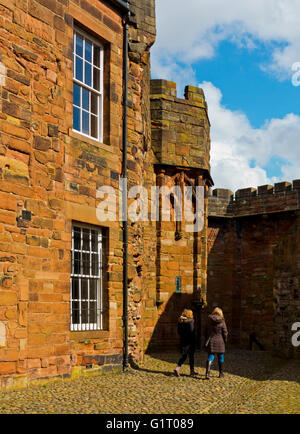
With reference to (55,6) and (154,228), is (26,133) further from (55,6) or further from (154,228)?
(154,228)

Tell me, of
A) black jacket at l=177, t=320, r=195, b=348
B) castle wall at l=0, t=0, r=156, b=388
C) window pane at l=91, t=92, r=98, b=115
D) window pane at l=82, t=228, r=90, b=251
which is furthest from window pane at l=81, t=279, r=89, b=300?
window pane at l=91, t=92, r=98, b=115

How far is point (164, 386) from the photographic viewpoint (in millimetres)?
9133

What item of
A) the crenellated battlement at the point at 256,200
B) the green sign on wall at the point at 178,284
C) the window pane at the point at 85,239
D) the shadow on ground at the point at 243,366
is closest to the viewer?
the window pane at the point at 85,239

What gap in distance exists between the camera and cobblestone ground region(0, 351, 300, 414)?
23.3 ft

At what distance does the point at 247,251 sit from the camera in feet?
82.1

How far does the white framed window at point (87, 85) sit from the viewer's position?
10.3 metres

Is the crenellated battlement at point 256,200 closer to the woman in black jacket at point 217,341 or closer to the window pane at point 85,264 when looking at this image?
the woman in black jacket at point 217,341

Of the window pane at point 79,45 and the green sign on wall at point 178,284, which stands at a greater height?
the window pane at point 79,45

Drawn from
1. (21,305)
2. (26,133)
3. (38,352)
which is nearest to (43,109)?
(26,133)

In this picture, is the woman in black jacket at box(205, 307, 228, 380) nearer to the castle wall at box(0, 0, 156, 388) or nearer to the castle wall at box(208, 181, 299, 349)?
the castle wall at box(0, 0, 156, 388)

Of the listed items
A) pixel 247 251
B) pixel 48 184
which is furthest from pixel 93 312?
pixel 247 251

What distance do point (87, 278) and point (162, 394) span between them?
8.94ft

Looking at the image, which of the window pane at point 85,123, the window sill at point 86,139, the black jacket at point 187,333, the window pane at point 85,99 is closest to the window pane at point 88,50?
the window pane at point 85,99
